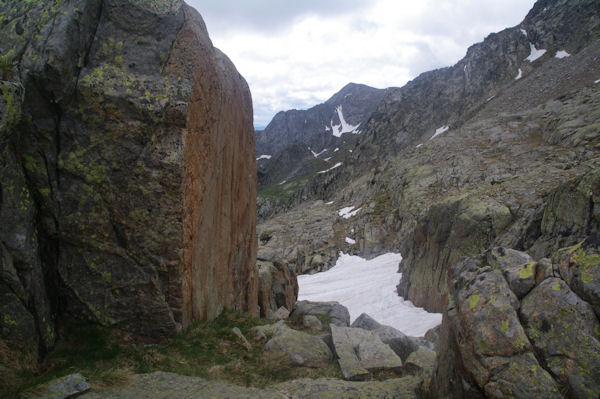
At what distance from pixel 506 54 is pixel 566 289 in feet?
370

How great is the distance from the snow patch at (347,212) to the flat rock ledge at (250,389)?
55.3m

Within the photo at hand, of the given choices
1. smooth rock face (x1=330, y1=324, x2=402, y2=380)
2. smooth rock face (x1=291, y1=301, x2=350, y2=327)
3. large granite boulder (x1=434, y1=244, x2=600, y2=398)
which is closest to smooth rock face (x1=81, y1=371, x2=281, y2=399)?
smooth rock face (x1=330, y1=324, x2=402, y2=380)

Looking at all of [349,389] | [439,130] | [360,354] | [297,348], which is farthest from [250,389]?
[439,130]

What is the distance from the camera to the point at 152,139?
801cm

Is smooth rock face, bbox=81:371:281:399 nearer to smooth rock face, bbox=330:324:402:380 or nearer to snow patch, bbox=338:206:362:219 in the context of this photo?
smooth rock face, bbox=330:324:402:380

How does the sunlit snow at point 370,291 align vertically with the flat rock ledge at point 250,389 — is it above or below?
below

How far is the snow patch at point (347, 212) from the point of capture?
6278cm

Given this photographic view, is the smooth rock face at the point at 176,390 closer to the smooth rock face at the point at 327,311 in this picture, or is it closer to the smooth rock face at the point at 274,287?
the smooth rock face at the point at 327,311

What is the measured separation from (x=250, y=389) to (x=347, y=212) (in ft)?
197

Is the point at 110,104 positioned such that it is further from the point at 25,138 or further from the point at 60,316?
the point at 60,316

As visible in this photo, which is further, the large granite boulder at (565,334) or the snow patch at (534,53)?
the snow patch at (534,53)

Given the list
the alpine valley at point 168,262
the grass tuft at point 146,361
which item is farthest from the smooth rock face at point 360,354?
the grass tuft at point 146,361

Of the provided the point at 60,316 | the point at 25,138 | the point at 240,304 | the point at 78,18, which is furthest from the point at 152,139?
the point at 240,304

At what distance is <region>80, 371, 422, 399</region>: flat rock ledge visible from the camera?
6004 mm
